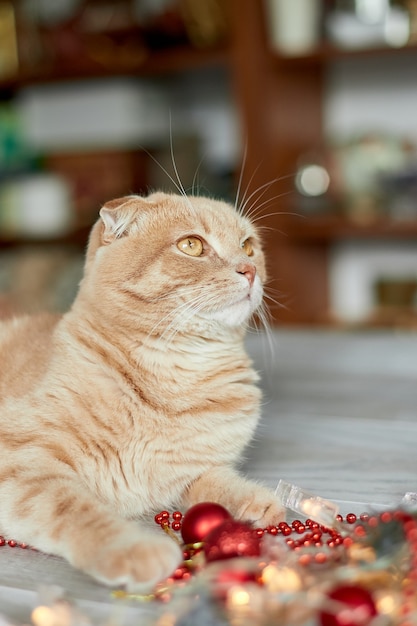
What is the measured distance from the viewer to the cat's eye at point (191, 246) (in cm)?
102

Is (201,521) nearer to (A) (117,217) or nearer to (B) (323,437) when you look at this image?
(A) (117,217)

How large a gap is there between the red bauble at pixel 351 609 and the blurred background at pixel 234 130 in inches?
70.9

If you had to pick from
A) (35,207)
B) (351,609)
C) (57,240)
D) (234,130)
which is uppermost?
(234,130)

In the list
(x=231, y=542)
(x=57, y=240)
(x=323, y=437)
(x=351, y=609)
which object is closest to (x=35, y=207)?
(x=57, y=240)

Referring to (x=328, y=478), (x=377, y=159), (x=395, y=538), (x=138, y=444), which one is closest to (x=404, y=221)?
(x=377, y=159)

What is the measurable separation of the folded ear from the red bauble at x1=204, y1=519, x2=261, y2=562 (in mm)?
423

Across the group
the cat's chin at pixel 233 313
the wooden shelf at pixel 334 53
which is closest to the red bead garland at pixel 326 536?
the cat's chin at pixel 233 313

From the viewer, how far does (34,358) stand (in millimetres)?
1067

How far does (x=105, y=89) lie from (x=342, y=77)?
0.80m

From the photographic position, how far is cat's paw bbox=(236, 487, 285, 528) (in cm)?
88

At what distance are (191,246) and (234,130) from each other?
6.50 ft

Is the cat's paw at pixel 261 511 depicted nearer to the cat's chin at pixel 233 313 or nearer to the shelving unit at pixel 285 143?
the cat's chin at pixel 233 313

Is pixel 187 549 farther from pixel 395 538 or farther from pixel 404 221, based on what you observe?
pixel 404 221

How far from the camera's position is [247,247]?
1.13 m
